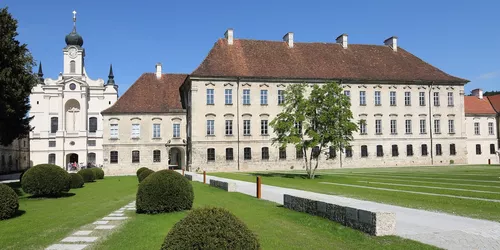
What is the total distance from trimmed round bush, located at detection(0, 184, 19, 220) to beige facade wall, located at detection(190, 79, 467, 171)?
3208 cm

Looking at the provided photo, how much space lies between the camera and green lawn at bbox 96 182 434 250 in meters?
8.49

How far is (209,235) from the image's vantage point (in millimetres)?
5633

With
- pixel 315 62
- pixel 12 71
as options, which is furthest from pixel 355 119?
pixel 12 71

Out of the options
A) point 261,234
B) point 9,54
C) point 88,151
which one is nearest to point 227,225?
point 261,234

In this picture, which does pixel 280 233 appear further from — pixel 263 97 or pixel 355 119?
pixel 355 119

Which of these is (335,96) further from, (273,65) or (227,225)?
(227,225)

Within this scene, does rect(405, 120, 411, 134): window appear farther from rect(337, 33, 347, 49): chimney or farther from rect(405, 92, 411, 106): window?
rect(337, 33, 347, 49): chimney

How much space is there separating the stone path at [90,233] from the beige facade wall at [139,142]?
35.6 metres

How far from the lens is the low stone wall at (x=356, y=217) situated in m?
8.92

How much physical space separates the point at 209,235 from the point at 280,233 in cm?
456

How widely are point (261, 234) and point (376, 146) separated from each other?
144 feet

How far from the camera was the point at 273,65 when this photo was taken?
49.5 m

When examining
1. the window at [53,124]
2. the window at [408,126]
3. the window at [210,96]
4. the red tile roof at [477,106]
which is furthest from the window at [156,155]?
the red tile roof at [477,106]

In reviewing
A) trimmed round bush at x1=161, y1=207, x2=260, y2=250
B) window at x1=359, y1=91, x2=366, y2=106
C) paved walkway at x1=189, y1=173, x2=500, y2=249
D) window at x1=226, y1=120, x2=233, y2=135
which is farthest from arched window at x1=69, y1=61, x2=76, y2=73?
trimmed round bush at x1=161, y1=207, x2=260, y2=250
